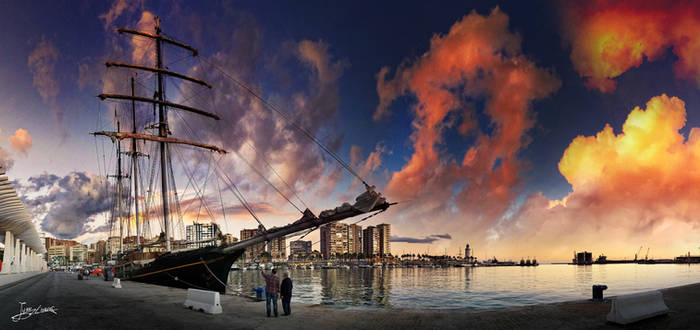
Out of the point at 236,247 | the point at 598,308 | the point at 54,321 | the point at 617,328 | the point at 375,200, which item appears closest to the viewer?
the point at 617,328

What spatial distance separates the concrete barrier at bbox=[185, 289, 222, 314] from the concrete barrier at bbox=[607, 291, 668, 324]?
13.9 metres

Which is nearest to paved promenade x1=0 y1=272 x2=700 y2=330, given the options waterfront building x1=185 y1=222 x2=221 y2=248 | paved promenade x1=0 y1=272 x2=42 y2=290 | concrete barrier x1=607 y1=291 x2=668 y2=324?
concrete barrier x1=607 y1=291 x2=668 y2=324

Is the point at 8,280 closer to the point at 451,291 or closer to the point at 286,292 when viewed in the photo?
the point at 286,292

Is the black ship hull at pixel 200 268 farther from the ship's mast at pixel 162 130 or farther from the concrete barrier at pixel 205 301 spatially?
the concrete barrier at pixel 205 301

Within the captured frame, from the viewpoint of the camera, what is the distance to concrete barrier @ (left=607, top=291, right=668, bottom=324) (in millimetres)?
11211

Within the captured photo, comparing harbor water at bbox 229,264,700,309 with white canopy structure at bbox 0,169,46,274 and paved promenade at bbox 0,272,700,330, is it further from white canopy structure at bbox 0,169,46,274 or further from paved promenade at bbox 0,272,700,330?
white canopy structure at bbox 0,169,46,274

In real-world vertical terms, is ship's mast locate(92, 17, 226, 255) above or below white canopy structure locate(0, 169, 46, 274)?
above

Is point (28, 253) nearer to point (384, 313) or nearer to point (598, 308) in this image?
point (384, 313)

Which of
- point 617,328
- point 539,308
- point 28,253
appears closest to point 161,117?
point 539,308

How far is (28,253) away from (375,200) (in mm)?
124232

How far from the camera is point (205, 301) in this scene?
1485 centimetres

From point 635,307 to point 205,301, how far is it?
15.4 meters

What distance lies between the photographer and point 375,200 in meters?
21.1

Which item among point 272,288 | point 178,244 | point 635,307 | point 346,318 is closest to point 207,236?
point 178,244
